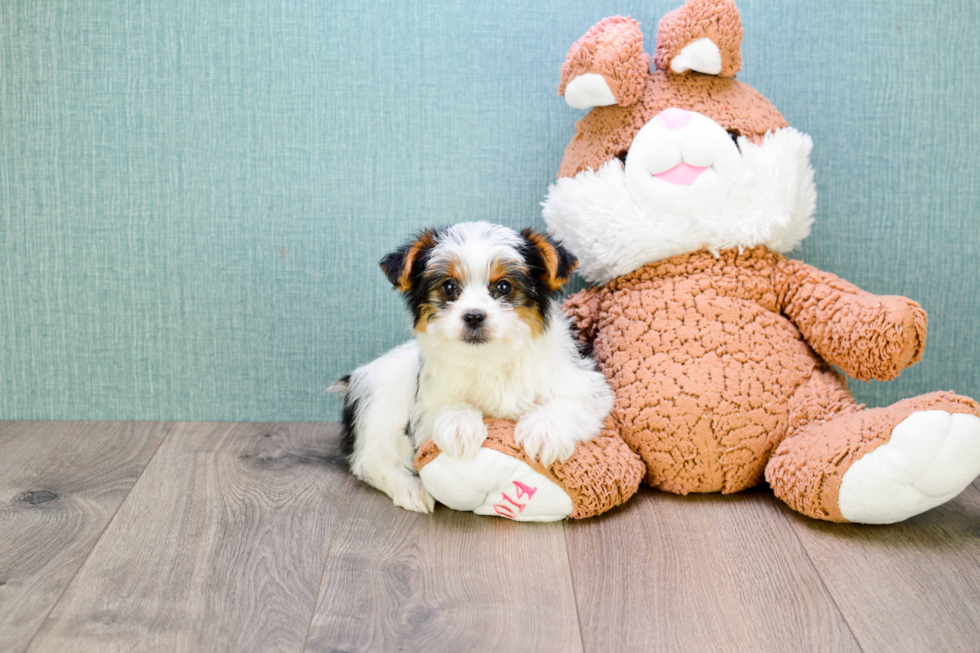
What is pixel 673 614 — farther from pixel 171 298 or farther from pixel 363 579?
pixel 171 298

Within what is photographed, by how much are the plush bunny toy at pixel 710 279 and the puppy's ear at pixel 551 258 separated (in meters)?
0.22

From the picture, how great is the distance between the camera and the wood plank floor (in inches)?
53.1

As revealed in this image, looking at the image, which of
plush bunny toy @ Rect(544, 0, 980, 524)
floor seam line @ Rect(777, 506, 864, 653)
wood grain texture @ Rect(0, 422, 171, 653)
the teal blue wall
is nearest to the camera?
floor seam line @ Rect(777, 506, 864, 653)

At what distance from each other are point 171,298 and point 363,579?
3.78 ft

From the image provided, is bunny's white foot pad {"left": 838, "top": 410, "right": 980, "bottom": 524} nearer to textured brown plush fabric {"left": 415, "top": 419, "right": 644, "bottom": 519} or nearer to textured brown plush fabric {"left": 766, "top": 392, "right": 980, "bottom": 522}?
textured brown plush fabric {"left": 766, "top": 392, "right": 980, "bottom": 522}

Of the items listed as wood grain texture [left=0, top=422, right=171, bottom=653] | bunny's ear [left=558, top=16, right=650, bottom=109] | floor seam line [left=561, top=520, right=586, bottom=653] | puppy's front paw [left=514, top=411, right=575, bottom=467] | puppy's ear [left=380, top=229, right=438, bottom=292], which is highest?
bunny's ear [left=558, top=16, right=650, bottom=109]

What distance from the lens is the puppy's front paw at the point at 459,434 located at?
5.50 feet

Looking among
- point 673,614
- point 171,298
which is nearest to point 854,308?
point 673,614

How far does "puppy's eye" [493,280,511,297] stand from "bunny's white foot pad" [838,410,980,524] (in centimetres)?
79

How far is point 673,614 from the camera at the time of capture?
55.2 inches

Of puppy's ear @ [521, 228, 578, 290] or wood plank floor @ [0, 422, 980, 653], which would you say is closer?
wood plank floor @ [0, 422, 980, 653]

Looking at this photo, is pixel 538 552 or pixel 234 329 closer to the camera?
pixel 538 552

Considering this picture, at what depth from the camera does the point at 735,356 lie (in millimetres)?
1834

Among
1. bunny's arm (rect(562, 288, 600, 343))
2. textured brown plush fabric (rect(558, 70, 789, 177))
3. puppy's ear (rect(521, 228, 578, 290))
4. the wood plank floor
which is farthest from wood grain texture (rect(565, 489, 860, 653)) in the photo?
textured brown plush fabric (rect(558, 70, 789, 177))
